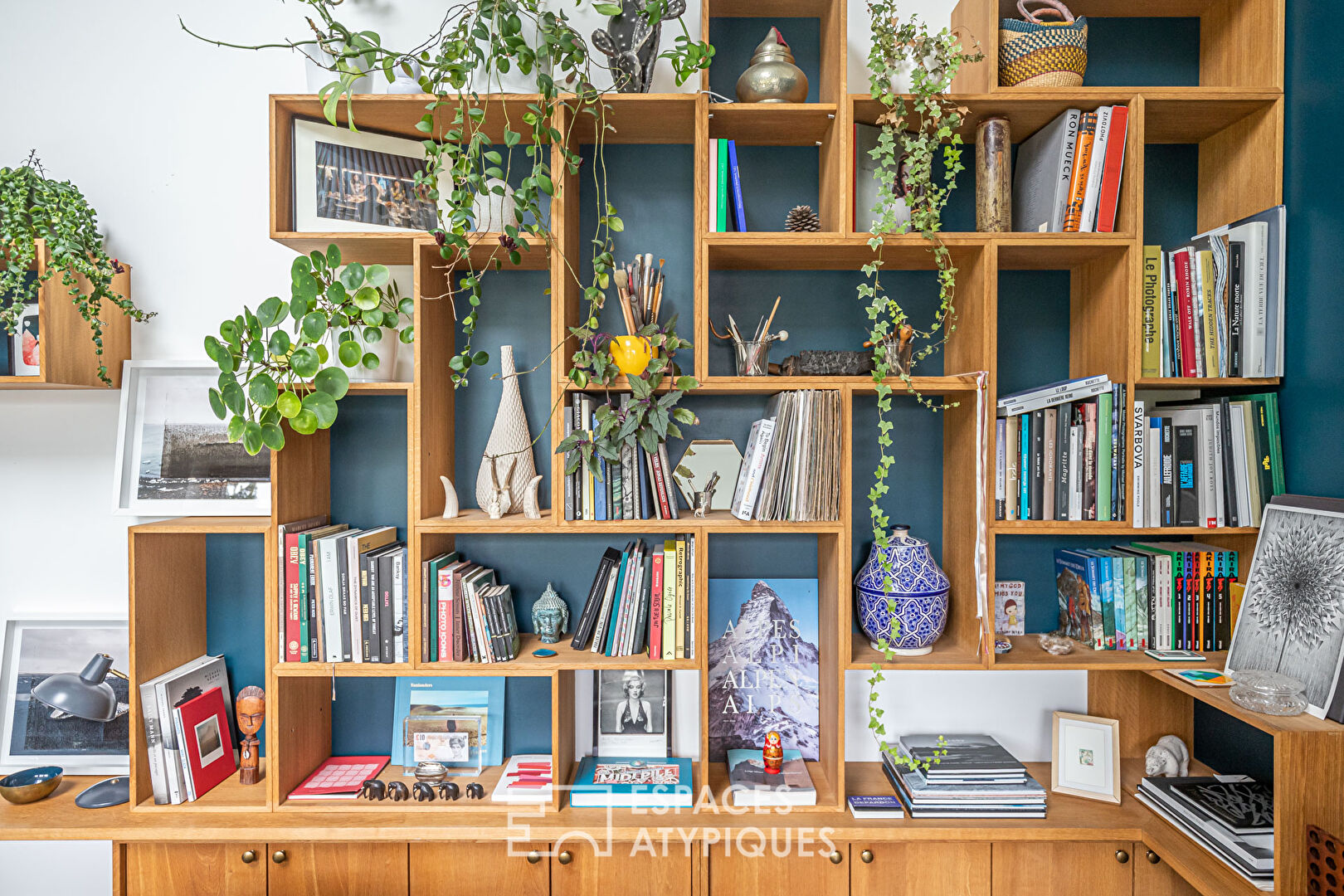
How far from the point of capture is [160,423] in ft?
6.14

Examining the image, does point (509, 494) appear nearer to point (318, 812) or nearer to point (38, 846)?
point (318, 812)

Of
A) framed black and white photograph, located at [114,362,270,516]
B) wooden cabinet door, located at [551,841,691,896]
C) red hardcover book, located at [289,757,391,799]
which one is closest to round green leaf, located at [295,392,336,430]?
framed black and white photograph, located at [114,362,270,516]

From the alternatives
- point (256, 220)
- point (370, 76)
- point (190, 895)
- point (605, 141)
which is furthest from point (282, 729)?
point (605, 141)

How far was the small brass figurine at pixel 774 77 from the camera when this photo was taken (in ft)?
5.30

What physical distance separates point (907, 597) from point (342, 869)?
1433 mm

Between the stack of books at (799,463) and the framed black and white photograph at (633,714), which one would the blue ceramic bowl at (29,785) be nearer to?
the framed black and white photograph at (633,714)

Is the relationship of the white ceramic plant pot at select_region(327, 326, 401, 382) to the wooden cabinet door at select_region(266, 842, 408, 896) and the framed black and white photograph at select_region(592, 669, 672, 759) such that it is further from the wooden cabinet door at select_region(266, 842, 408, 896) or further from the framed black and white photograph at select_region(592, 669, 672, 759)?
the wooden cabinet door at select_region(266, 842, 408, 896)

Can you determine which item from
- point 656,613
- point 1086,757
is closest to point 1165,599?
point 1086,757

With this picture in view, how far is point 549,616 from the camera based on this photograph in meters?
1.77

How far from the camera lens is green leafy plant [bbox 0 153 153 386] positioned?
1.62 meters

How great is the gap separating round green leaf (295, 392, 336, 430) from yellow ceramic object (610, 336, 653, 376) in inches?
24.9

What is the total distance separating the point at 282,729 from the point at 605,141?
5.36ft

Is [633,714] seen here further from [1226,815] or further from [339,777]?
[1226,815]

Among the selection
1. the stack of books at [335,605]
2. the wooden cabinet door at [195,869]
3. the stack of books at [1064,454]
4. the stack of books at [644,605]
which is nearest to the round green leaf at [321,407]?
the stack of books at [335,605]
